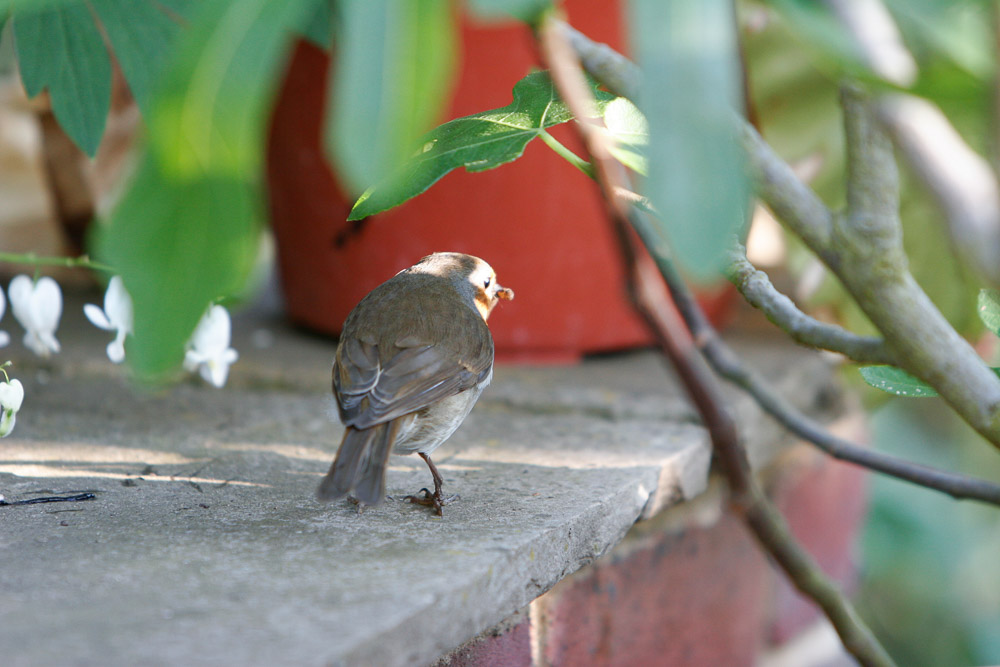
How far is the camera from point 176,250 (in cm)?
49

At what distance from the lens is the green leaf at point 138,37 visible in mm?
1203

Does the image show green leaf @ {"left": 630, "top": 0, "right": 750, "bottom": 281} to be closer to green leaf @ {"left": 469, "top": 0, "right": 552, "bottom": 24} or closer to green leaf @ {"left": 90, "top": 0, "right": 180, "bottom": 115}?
green leaf @ {"left": 469, "top": 0, "right": 552, "bottom": 24}

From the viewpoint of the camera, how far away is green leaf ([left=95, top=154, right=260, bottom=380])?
0.49 meters

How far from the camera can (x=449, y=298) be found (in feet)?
5.31

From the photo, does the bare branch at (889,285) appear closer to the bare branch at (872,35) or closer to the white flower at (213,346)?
the bare branch at (872,35)

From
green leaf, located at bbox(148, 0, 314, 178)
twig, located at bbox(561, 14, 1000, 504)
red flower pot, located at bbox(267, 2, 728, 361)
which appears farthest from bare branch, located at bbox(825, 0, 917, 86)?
red flower pot, located at bbox(267, 2, 728, 361)

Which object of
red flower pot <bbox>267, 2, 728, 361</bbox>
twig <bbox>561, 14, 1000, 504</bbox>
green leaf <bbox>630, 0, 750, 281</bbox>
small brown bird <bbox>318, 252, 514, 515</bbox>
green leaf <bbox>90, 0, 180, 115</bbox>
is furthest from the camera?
red flower pot <bbox>267, 2, 728, 361</bbox>

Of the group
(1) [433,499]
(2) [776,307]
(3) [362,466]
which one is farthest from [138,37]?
(2) [776,307]

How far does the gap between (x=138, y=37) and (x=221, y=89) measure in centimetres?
82

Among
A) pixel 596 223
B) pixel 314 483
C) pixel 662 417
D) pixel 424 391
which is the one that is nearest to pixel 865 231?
pixel 424 391

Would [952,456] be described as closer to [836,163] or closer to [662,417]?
[836,163]

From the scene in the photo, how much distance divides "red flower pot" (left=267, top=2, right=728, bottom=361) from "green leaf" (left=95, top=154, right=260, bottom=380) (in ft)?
5.19

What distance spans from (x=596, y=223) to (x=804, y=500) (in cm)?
92

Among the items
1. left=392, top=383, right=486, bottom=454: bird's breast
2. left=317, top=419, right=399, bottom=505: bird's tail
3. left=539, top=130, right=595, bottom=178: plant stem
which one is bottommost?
left=392, top=383, right=486, bottom=454: bird's breast
